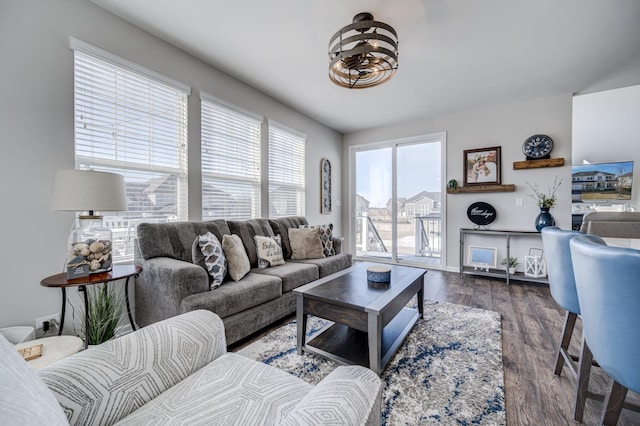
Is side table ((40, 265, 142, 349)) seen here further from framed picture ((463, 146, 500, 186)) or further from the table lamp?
framed picture ((463, 146, 500, 186))

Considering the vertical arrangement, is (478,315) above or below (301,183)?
below

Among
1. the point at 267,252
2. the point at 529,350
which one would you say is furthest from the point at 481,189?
the point at 267,252

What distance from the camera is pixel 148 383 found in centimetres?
91

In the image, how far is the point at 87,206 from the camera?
1.58m

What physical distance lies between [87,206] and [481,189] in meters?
A: 4.71

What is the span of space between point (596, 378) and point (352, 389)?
199 cm

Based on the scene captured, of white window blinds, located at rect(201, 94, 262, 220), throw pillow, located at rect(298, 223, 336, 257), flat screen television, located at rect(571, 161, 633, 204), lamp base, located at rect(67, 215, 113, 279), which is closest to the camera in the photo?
lamp base, located at rect(67, 215, 113, 279)

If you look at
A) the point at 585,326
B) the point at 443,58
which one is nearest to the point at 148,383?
the point at 585,326

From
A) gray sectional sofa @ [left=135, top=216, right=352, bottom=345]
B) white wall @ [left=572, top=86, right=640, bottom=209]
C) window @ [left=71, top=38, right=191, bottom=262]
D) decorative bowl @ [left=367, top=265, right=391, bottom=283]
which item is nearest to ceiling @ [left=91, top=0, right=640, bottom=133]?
window @ [left=71, top=38, right=191, bottom=262]

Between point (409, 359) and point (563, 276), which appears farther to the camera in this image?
point (409, 359)

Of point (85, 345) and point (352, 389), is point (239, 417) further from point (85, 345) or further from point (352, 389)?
point (85, 345)

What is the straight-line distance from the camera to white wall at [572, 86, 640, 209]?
4.11 meters

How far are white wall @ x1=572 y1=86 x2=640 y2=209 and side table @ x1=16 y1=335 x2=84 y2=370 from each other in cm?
641

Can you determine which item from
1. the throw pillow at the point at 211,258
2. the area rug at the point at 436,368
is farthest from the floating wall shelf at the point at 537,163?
the throw pillow at the point at 211,258
